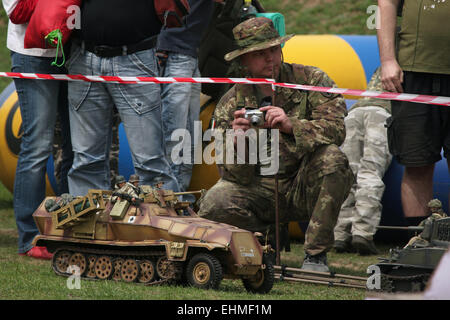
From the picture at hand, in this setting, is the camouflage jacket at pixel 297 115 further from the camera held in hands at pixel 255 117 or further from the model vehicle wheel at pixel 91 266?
the model vehicle wheel at pixel 91 266

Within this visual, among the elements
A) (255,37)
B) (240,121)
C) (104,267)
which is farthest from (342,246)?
(104,267)

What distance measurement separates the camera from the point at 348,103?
7.56 m

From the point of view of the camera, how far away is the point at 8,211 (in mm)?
8703

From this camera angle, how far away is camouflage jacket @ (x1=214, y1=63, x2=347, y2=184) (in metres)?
5.28

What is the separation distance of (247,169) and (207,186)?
1887 millimetres

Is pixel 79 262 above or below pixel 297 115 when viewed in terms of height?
below

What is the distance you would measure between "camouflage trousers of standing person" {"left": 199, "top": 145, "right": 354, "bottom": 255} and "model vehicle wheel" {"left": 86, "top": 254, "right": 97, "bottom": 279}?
932 mm

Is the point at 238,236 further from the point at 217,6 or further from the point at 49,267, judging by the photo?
the point at 217,6

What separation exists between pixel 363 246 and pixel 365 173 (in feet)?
2.19

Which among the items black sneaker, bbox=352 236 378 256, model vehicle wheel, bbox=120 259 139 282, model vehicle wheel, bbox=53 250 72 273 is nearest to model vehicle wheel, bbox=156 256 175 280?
model vehicle wheel, bbox=120 259 139 282

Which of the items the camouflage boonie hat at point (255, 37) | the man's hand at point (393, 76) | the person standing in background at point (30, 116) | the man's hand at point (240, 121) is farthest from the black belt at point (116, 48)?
the man's hand at point (393, 76)

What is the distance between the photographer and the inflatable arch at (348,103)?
7.09 meters

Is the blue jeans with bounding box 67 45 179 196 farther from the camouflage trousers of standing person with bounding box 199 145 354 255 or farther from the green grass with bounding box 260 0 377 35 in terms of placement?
the green grass with bounding box 260 0 377 35

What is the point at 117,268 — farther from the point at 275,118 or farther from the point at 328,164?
the point at 328,164
